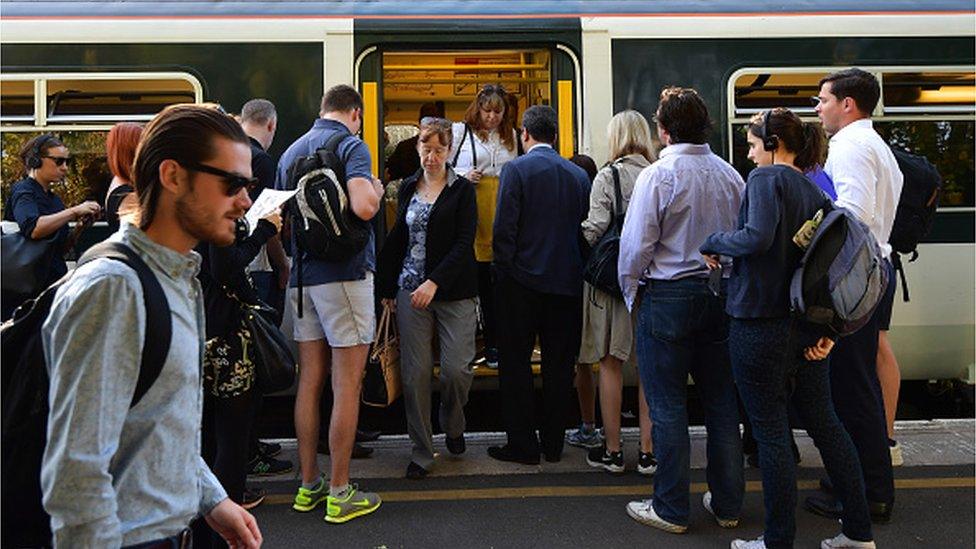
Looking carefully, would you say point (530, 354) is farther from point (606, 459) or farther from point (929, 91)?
point (929, 91)

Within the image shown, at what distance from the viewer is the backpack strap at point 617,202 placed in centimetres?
514

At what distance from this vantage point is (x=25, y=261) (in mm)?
4730

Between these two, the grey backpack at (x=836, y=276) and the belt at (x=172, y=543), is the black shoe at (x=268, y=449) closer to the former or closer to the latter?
the grey backpack at (x=836, y=276)

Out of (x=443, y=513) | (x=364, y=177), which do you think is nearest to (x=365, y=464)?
(x=443, y=513)

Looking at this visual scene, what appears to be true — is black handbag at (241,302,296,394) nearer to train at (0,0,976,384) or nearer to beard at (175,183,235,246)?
beard at (175,183,235,246)

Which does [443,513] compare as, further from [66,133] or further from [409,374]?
[66,133]

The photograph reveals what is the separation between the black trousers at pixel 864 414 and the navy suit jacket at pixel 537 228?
4.91 ft

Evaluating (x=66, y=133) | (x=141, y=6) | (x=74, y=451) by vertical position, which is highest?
(x=141, y=6)

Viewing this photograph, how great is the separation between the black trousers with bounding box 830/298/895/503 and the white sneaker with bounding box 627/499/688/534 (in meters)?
0.91

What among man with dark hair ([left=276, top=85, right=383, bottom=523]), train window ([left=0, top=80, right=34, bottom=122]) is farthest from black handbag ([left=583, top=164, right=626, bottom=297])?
train window ([left=0, top=80, right=34, bottom=122])

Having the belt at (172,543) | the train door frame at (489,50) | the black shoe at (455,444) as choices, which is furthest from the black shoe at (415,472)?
the belt at (172,543)

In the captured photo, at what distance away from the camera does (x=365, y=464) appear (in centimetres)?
536

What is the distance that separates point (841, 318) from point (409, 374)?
2330mm

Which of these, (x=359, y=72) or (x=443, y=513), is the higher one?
(x=359, y=72)
